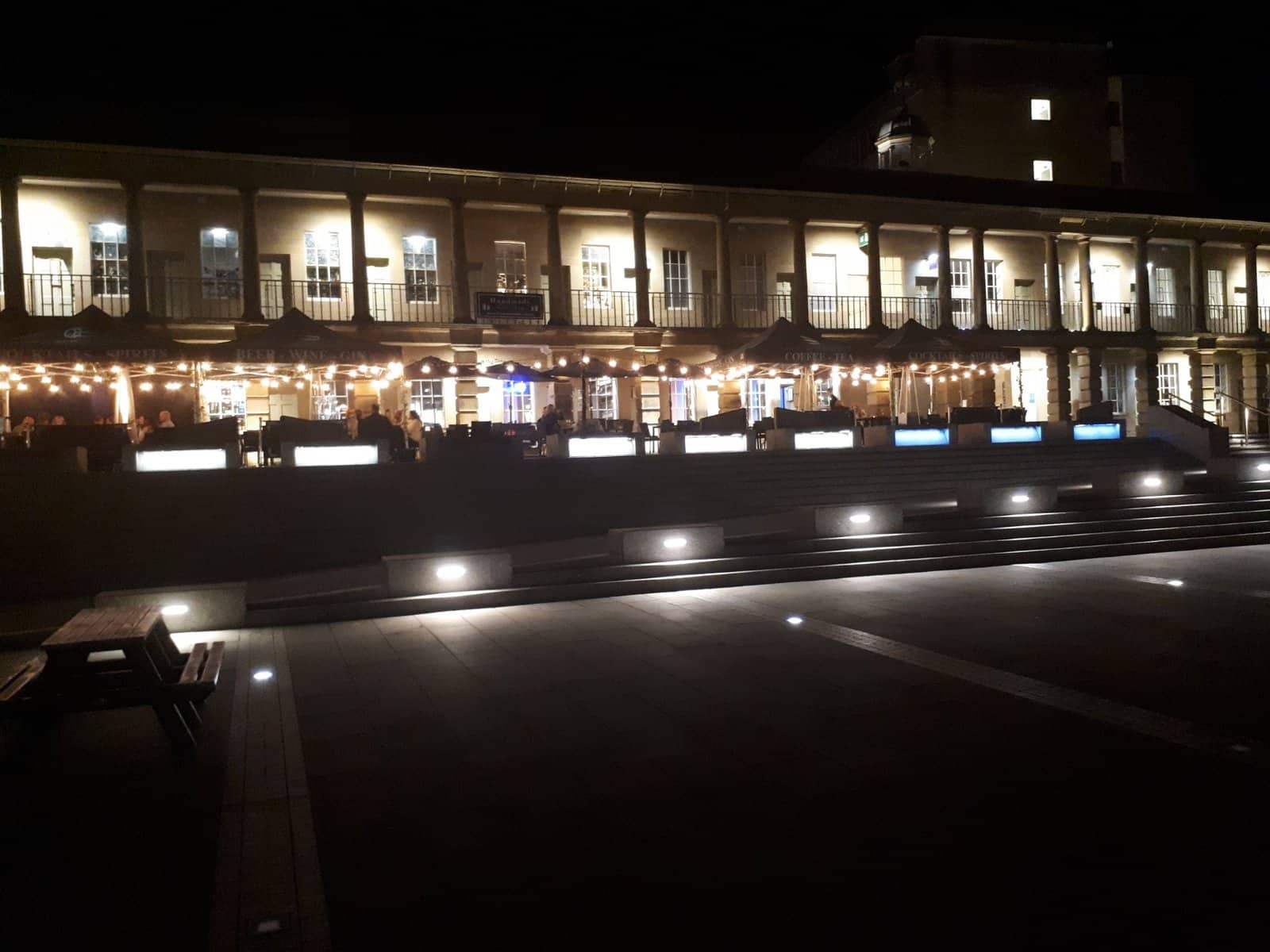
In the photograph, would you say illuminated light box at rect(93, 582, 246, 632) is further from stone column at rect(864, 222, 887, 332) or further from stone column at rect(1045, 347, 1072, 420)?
stone column at rect(1045, 347, 1072, 420)

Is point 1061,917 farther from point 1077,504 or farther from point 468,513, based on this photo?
point 1077,504

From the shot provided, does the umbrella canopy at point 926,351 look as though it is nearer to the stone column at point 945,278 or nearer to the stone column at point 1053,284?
the stone column at point 945,278

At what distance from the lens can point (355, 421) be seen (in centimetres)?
2045

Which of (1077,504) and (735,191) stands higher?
(735,191)

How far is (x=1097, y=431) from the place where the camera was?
22.2 m

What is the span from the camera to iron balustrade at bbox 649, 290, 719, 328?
85.6ft

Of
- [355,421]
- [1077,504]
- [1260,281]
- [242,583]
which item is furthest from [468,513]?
[1260,281]

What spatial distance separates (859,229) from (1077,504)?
1421 cm

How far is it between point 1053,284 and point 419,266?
1952 cm

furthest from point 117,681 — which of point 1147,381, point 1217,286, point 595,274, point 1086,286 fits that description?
point 1217,286

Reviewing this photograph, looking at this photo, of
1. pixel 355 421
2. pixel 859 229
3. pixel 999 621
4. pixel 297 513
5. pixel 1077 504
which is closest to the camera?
pixel 999 621

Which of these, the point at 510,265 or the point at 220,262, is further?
the point at 510,265

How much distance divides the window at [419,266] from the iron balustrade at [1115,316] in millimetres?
21632

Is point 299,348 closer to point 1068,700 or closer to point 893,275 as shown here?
point 1068,700
